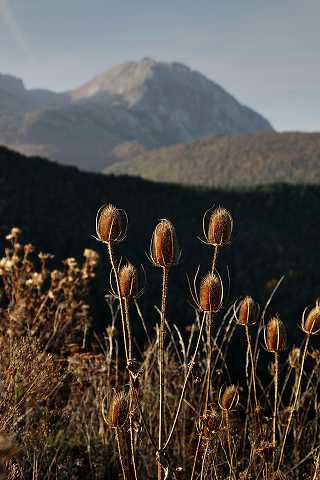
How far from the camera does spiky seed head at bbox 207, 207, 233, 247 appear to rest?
1718 millimetres

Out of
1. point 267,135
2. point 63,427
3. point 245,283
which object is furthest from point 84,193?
point 267,135

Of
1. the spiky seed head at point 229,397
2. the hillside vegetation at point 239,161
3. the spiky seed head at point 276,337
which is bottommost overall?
the spiky seed head at point 229,397

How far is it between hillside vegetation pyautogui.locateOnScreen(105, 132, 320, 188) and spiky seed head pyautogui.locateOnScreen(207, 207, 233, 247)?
92.2 meters

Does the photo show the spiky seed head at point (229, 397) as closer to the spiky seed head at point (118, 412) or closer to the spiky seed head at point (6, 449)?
the spiky seed head at point (118, 412)

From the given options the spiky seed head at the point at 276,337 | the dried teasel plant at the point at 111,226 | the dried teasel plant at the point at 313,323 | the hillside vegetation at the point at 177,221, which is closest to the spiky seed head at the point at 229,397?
the spiky seed head at the point at 276,337

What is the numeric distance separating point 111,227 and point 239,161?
111443 mm

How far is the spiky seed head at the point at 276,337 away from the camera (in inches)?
78.4

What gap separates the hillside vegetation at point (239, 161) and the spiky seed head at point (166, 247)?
92.3 m

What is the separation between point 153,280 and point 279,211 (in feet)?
100

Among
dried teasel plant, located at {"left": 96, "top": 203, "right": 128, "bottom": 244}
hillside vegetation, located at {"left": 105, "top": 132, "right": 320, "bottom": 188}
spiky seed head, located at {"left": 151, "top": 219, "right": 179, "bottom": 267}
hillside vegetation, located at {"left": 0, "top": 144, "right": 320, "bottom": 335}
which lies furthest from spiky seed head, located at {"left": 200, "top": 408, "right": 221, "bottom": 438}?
hillside vegetation, located at {"left": 105, "top": 132, "right": 320, "bottom": 188}

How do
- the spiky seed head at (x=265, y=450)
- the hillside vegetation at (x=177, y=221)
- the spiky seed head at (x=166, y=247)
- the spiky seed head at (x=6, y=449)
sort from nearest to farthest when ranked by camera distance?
the spiky seed head at (x=6, y=449)
the spiky seed head at (x=166, y=247)
the spiky seed head at (x=265, y=450)
the hillside vegetation at (x=177, y=221)

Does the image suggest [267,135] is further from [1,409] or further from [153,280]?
[1,409]

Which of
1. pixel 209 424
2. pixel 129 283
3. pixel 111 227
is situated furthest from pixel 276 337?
pixel 111 227

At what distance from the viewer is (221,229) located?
1.72 metres
